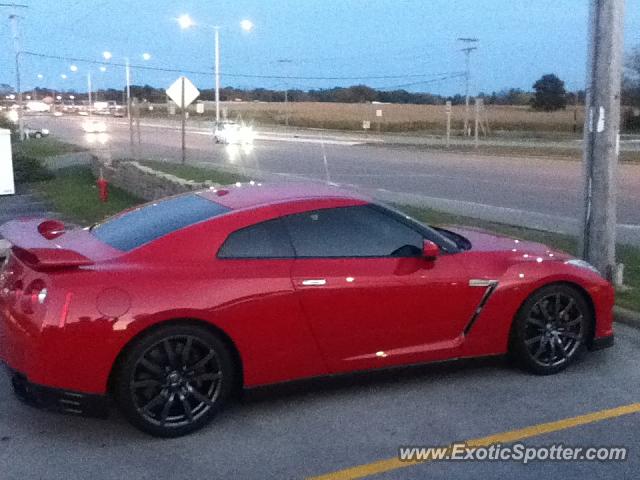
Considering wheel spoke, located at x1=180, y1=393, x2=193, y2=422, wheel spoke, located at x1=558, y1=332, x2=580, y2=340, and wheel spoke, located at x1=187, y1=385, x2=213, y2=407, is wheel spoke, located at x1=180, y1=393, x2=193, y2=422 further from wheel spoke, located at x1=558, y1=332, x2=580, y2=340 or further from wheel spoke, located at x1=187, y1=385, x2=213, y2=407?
wheel spoke, located at x1=558, y1=332, x2=580, y2=340

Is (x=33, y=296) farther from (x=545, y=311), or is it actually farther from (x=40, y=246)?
(x=545, y=311)

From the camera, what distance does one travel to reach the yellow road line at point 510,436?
14.9 feet

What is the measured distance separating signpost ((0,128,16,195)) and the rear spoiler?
15.7 metres

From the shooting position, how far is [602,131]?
809cm

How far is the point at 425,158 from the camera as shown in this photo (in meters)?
38.6

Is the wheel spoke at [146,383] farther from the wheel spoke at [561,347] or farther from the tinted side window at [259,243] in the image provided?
the wheel spoke at [561,347]

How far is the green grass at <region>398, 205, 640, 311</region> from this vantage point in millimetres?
8039

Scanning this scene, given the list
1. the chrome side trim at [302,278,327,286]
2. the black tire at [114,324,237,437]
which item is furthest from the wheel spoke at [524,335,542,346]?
the black tire at [114,324,237,437]

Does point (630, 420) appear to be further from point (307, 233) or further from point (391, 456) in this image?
point (307, 233)

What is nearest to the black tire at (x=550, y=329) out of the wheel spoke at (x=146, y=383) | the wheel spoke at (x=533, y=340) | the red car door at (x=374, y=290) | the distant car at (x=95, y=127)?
the wheel spoke at (x=533, y=340)

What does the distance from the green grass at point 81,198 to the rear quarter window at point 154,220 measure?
9.31 m

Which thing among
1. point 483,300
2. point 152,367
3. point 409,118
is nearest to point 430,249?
point 483,300

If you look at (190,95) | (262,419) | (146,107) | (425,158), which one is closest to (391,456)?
(262,419)

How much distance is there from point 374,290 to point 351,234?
15.8 inches
